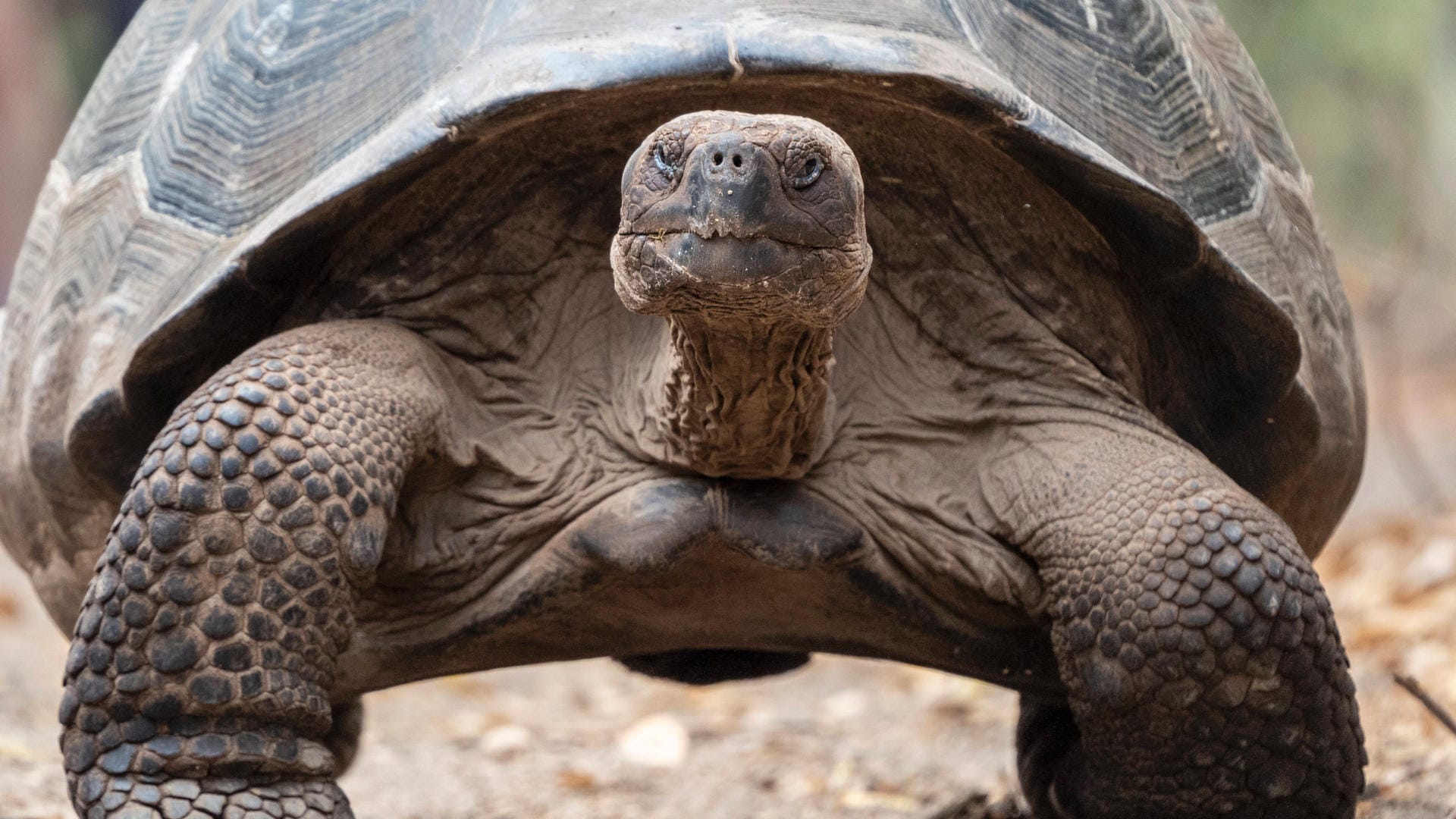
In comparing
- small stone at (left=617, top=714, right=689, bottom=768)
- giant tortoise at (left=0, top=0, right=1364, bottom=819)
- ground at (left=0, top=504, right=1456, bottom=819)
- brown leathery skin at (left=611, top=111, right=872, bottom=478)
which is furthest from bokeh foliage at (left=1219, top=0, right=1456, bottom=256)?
brown leathery skin at (left=611, top=111, right=872, bottom=478)

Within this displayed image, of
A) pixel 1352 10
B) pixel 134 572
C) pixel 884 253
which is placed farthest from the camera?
pixel 1352 10

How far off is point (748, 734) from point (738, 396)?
127 inches

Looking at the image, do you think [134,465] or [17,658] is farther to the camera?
[17,658]

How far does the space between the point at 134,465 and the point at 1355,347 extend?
266cm

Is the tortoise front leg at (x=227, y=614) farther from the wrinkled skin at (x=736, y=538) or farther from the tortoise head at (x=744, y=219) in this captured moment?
the tortoise head at (x=744, y=219)

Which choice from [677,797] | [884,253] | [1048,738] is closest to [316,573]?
[884,253]

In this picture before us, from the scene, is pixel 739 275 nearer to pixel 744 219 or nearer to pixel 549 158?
pixel 744 219

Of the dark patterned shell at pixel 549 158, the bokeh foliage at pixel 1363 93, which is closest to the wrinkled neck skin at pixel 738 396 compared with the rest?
the dark patterned shell at pixel 549 158

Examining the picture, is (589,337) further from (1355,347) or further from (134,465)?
(1355,347)

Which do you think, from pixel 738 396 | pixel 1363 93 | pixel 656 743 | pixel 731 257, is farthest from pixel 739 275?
pixel 1363 93

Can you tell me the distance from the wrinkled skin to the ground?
0.70 metres

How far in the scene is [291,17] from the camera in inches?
123

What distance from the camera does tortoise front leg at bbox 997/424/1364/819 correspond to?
2.67 metres

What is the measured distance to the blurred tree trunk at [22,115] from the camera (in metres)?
14.7
